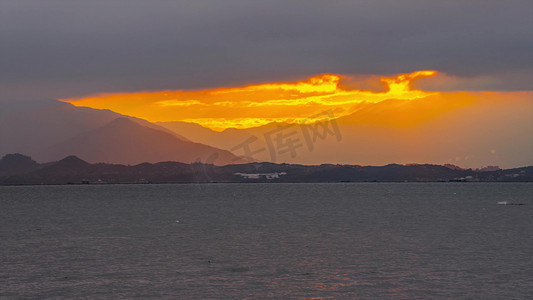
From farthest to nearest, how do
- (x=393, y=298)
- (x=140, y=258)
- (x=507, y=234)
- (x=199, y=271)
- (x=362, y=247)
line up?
(x=507, y=234) < (x=362, y=247) < (x=140, y=258) < (x=199, y=271) < (x=393, y=298)

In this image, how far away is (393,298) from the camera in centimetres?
4825

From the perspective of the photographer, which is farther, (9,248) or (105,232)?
(105,232)

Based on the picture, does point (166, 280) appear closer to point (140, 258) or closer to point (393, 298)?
point (140, 258)

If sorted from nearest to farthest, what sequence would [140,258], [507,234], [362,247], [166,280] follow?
[166,280], [140,258], [362,247], [507,234]

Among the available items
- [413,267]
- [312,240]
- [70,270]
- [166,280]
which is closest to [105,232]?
[312,240]

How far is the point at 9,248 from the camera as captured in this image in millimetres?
82750

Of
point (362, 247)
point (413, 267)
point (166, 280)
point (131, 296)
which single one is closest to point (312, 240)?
point (362, 247)

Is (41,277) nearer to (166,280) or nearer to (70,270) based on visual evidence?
(70,270)

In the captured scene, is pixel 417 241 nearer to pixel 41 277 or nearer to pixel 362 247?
pixel 362 247

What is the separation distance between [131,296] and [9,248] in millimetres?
40970

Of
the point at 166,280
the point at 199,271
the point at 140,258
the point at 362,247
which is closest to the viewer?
the point at 166,280

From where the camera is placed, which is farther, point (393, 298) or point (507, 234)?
point (507, 234)

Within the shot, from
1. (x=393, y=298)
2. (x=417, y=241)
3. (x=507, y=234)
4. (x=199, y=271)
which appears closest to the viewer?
(x=393, y=298)

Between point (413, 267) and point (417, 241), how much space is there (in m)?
27.7
